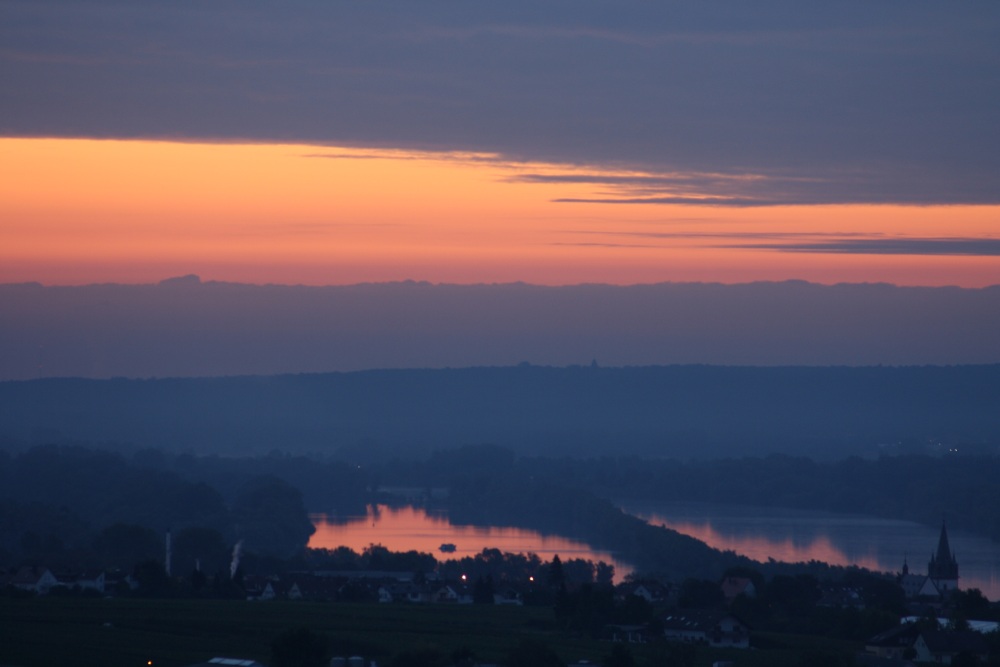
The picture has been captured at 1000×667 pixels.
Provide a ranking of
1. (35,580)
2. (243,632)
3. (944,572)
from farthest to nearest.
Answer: (944,572) < (35,580) < (243,632)

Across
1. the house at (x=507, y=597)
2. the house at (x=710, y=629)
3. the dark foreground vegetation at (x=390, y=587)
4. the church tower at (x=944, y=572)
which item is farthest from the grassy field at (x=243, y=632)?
the church tower at (x=944, y=572)

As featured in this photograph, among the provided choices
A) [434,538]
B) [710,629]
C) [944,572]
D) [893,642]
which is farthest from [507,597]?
[434,538]

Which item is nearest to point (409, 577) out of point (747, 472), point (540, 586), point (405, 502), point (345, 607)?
point (540, 586)

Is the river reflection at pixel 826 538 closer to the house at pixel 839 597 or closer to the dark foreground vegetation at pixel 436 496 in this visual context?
the dark foreground vegetation at pixel 436 496

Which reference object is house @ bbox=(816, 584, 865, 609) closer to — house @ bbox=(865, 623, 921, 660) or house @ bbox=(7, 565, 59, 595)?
house @ bbox=(865, 623, 921, 660)

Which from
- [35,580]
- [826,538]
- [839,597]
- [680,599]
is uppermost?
[826,538]

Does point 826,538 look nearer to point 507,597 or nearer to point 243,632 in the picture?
point 507,597

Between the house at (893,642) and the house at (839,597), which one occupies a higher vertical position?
the house at (839,597)

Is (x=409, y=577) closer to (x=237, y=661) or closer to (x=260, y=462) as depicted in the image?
(x=237, y=661)
